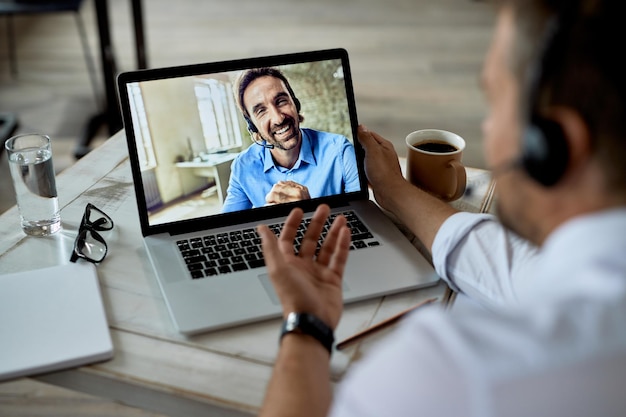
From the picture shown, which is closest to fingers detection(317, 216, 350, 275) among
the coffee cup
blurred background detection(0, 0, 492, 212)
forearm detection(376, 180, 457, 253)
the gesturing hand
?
the gesturing hand

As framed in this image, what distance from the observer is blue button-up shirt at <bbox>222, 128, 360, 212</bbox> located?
1.20 m

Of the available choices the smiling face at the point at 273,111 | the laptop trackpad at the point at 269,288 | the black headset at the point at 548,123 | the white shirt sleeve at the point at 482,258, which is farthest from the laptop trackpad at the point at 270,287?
the black headset at the point at 548,123

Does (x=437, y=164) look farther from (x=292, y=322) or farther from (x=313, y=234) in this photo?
(x=292, y=322)

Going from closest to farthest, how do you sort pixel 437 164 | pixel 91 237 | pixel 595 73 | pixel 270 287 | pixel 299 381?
pixel 595 73
pixel 299 381
pixel 270 287
pixel 91 237
pixel 437 164

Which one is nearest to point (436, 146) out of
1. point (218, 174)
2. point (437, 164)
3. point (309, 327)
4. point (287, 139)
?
point (437, 164)

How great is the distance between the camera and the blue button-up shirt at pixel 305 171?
1.20 meters

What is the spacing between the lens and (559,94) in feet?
1.88

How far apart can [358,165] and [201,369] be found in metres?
0.50

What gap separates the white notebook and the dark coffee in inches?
24.1

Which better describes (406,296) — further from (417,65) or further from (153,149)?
(417,65)

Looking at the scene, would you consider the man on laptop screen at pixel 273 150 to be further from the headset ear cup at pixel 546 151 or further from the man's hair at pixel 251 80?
the headset ear cup at pixel 546 151

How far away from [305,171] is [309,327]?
0.43 metres

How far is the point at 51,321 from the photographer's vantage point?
0.97 metres

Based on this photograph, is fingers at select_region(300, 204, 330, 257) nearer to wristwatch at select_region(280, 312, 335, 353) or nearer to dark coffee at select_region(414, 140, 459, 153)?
wristwatch at select_region(280, 312, 335, 353)
